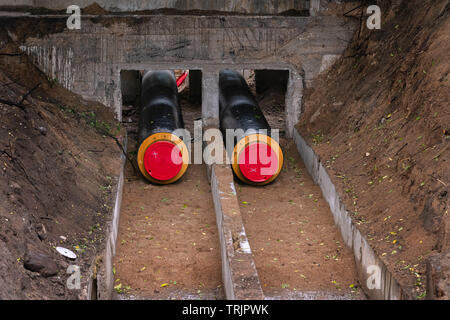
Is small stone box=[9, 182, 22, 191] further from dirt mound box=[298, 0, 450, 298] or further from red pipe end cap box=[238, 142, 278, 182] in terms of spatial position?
dirt mound box=[298, 0, 450, 298]

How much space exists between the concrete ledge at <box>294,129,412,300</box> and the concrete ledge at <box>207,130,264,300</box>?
162 cm

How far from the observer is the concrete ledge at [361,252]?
7.47 m

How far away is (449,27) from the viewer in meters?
11.0

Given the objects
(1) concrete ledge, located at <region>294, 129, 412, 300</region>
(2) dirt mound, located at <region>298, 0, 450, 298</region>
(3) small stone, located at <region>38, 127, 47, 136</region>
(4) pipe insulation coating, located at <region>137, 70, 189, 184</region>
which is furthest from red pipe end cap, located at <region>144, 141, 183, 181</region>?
(2) dirt mound, located at <region>298, 0, 450, 298</region>

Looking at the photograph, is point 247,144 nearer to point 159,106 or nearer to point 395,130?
point 159,106

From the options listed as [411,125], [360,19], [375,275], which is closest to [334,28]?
[360,19]

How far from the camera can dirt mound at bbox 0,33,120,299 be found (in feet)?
22.6

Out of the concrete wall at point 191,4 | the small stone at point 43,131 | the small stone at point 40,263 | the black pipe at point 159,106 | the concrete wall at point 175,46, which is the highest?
the concrete wall at point 191,4

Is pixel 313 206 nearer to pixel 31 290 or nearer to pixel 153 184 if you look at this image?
pixel 153 184

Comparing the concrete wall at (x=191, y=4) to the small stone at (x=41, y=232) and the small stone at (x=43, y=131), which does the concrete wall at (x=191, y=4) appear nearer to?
the small stone at (x=43, y=131)

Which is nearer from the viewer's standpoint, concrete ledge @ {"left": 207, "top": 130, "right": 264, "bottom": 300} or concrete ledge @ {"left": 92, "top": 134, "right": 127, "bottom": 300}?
concrete ledge @ {"left": 207, "top": 130, "right": 264, "bottom": 300}

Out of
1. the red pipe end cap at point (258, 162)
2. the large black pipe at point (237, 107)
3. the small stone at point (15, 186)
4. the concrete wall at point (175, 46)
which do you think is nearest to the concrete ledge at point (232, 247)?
the red pipe end cap at point (258, 162)

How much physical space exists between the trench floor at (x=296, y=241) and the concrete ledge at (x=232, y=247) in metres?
0.58

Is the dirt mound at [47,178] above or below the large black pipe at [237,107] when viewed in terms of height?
below
